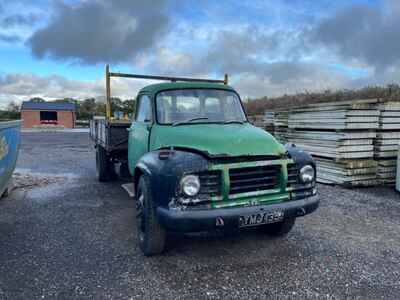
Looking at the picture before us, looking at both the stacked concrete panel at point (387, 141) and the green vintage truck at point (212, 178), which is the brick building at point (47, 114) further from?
the green vintage truck at point (212, 178)

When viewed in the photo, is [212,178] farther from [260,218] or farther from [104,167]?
[104,167]

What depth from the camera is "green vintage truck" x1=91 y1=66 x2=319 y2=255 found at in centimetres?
307

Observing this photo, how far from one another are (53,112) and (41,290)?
153ft

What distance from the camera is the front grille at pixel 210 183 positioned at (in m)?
3.12

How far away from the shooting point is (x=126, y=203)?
237 inches

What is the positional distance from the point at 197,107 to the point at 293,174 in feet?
5.60

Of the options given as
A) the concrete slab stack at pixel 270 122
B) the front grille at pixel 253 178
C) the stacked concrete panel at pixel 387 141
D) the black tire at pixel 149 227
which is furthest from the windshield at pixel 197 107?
the concrete slab stack at pixel 270 122

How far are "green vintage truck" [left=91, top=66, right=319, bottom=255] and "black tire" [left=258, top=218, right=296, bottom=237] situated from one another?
0.04 ft

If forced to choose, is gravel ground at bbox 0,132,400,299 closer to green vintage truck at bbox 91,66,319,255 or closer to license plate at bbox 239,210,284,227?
green vintage truck at bbox 91,66,319,255

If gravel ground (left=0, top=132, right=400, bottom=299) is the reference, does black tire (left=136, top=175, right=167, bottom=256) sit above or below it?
above

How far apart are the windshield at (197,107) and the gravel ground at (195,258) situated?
64.5 inches

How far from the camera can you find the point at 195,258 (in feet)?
12.0

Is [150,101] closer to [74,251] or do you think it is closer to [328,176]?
[74,251]

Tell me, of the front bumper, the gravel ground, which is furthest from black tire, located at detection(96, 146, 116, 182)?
the front bumper
